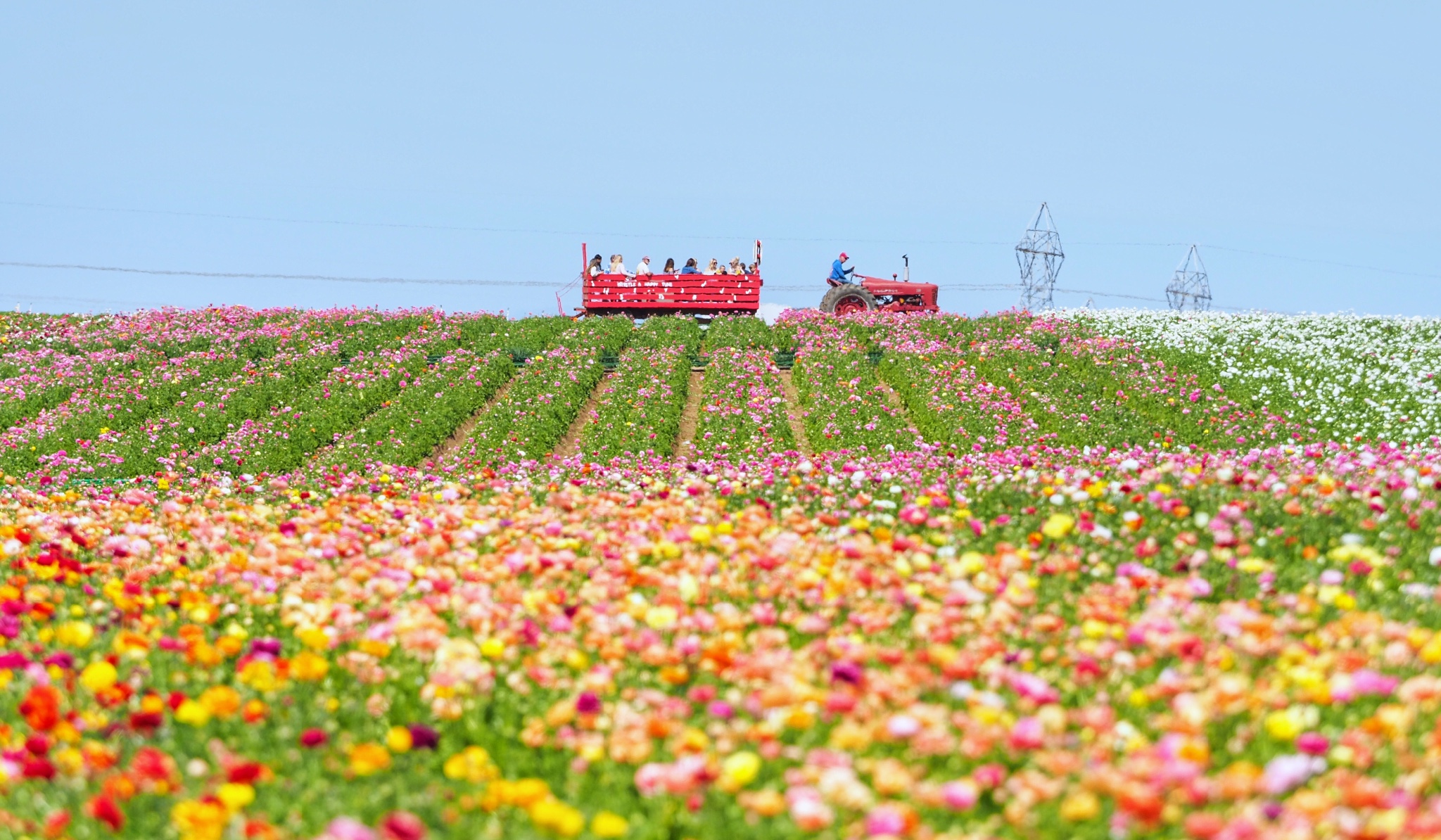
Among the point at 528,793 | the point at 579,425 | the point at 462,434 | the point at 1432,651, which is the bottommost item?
the point at 462,434

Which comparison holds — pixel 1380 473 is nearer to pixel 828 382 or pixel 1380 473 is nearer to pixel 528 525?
pixel 528 525

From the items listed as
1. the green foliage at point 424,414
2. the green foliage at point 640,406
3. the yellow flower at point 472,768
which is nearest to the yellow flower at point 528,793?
the yellow flower at point 472,768

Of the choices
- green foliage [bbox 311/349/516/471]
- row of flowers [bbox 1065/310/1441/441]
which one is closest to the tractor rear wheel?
row of flowers [bbox 1065/310/1441/441]

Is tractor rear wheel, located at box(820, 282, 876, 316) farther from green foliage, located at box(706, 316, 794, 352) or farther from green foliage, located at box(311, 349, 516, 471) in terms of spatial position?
green foliage, located at box(311, 349, 516, 471)

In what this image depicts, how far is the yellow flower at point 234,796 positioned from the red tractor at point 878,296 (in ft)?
83.9

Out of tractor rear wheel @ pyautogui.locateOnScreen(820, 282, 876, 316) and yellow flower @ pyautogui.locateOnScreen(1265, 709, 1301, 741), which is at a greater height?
tractor rear wheel @ pyautogui.locateOnScreen(820, 282, 876, 316)

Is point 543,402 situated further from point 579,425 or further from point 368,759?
point 368,759

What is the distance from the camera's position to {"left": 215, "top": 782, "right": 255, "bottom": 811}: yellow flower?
3.30 meters

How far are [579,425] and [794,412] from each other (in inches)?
152

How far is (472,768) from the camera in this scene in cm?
372

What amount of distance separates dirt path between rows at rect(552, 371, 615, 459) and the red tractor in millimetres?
8160

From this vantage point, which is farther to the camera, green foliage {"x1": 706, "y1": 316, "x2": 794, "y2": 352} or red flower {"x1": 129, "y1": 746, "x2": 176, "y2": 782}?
green foliage {"x1": 706, "y1": 316, "x2": 794, "y2": 352}

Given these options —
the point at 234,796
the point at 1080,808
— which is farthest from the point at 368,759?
the point at 1080,808

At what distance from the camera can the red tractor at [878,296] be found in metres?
28.5
